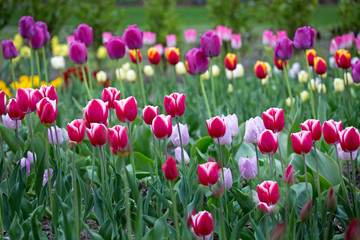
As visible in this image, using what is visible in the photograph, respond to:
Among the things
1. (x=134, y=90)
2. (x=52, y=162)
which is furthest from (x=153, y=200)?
(x=134, y=90)

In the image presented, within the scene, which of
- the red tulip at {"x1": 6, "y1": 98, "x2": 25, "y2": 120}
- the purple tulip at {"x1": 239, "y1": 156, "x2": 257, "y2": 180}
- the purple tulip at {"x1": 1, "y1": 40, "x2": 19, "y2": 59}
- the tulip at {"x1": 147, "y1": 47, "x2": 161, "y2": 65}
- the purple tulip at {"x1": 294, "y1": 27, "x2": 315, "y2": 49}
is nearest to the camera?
the purple tulip at {"x1": 239, "y1": 156, "x2": 257, "y2": 180}

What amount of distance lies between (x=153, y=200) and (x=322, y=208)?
2.60 ft

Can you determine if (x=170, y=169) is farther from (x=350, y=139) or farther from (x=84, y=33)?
(x=84, y=33)

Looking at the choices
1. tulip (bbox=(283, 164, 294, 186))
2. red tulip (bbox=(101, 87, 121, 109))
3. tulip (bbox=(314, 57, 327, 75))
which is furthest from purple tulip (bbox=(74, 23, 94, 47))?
tulip (bbox=(283, 164, 294, 186))

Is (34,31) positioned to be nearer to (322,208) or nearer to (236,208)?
(236,208)

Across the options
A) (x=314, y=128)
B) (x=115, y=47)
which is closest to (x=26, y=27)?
(x=115, y=47)

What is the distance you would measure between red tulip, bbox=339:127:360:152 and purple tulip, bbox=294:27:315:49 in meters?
0.93

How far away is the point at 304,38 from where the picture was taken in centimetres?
248

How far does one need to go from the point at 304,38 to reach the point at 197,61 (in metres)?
0.55

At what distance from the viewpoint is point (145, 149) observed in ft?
9.02

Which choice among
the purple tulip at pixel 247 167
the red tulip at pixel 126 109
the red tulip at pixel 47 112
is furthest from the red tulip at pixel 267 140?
the red tulip at pixel 47 112

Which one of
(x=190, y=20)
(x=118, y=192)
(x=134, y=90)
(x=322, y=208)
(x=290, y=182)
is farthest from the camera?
(x=190, y=20)

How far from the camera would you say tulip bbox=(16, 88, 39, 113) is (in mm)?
1902

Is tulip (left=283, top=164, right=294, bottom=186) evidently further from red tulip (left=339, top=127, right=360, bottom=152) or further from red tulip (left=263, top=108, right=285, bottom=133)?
red tulip (left=263, top=108, right=285, bottom=133)
